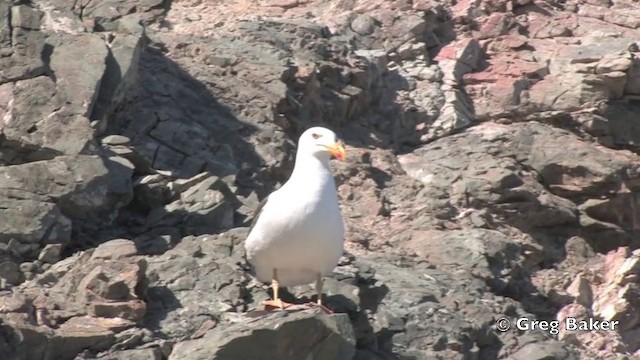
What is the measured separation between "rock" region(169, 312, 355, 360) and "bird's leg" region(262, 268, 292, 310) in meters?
0.27

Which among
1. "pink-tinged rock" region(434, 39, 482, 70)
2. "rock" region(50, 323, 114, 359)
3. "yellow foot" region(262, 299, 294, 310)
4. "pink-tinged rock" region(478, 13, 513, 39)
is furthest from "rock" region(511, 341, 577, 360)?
"pink-tinged rock" region(478, 13, 513, 39)

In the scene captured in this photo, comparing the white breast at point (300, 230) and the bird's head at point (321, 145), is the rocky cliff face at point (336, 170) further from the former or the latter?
the bird's head at point (321, 145)

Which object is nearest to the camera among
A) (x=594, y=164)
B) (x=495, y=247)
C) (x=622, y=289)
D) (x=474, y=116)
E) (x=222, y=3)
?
(x=495, y=247)

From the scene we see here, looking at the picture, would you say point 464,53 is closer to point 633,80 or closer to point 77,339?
point 633,80

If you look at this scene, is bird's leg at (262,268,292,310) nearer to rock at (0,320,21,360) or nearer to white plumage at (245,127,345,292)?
white plumage at (245,127,345,292)

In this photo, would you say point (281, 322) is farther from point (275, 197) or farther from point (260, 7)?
point (260, 7)

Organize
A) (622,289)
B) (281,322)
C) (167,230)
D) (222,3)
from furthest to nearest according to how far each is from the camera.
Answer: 1. (222,3)
2. (622,289)
3. (167,230)
4. (281,322)

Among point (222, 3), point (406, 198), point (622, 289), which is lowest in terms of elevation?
point (622, 289)

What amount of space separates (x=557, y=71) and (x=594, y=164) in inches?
75.4

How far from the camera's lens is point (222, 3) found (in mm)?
17672

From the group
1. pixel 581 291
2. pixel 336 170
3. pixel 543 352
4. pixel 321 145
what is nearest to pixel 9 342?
pixel 321 145

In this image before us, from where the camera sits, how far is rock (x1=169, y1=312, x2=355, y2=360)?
932 cm

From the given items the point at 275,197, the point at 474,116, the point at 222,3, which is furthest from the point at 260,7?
the point at 275,197

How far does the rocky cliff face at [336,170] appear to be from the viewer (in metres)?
10.2
